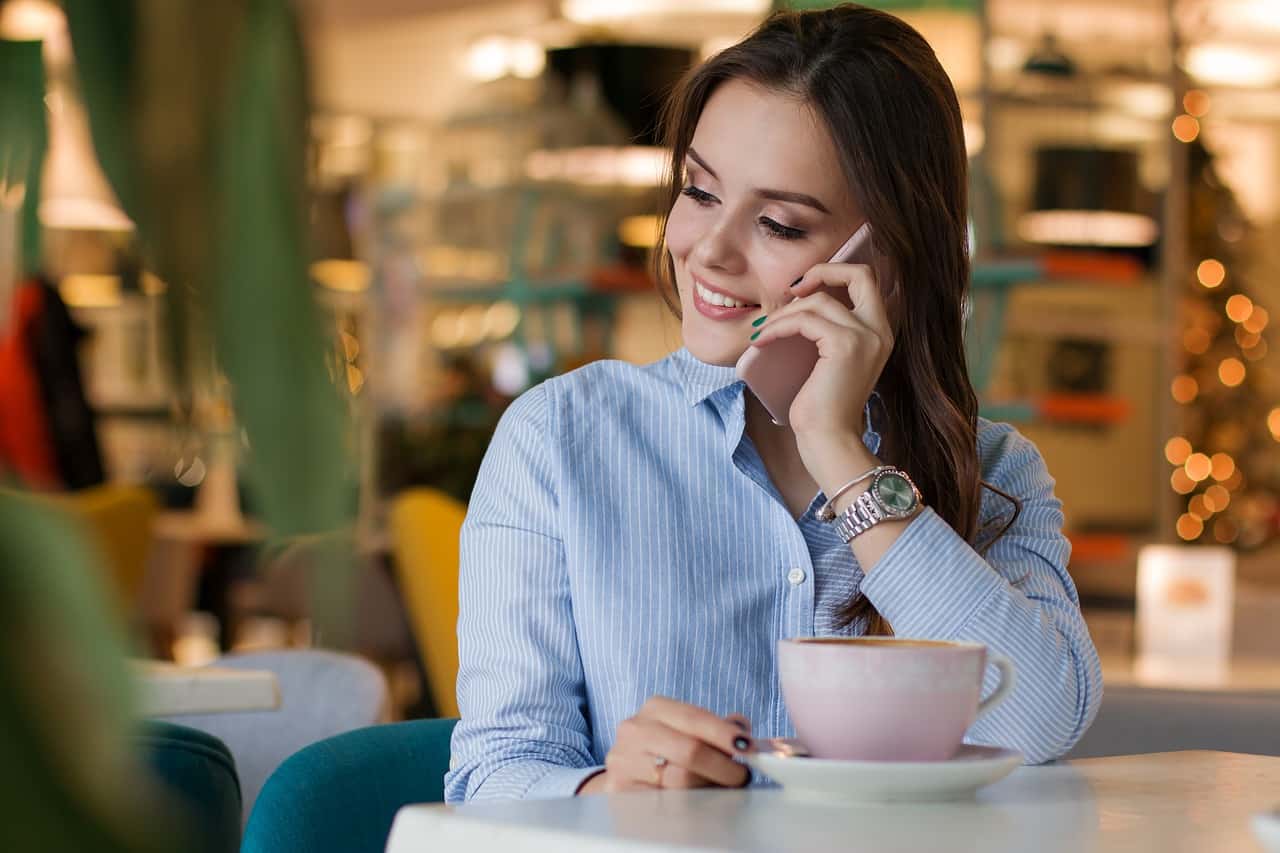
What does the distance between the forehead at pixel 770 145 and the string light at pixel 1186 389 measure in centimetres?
532

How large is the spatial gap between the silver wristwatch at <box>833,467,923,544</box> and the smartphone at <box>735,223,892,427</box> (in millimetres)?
124

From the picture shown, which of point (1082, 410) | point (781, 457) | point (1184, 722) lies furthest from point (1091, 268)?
point (781, 457)

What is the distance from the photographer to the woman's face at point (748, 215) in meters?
1.30

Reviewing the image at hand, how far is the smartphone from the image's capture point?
125 centimetres

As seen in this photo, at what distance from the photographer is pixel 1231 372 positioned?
6496 mm

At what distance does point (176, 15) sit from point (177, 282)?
0.04 m

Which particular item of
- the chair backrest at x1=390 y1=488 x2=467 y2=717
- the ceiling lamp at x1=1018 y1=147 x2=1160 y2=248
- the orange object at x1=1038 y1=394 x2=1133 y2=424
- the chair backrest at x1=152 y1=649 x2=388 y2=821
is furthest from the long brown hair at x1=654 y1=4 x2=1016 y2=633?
the ceiling lamp at x1=1018 y1=147 x2=1160 y2=248

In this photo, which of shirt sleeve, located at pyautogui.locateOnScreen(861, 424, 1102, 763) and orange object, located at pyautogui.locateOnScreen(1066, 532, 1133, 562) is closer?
shirt sleeve, located at pyautogui.locateOnScreen(861, 424, 1102, 763)

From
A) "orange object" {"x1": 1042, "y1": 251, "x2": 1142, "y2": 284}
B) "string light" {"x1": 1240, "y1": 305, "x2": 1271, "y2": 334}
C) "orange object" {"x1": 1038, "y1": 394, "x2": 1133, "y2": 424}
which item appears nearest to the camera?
"orange object" {"x1": 1042, "y1": 251, "x2": 1142, "y2": 284}

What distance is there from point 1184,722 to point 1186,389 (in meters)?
5.22

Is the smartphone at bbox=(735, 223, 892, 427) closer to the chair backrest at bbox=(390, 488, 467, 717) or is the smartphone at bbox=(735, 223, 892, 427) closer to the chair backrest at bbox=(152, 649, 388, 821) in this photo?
the chair backrest at bbox=(152, 649, 388, 821)

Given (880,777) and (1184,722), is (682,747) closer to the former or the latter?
(880,777)

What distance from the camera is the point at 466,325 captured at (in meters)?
6.40

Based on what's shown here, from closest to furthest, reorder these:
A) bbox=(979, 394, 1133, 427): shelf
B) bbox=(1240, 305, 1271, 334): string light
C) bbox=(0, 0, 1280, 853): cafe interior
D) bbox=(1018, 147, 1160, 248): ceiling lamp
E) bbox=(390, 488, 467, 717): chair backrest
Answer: bbox=(0, 0, 1280, 853): cafe interior < bbox=(390, 488, 467, 717): chair backrest < bbox=(979, 394, 1133, 427): shelf < bbox=(1018, 147, 1160, 248): ceiling lamp < bbox=(1240, 305, 1271, 334): string light
